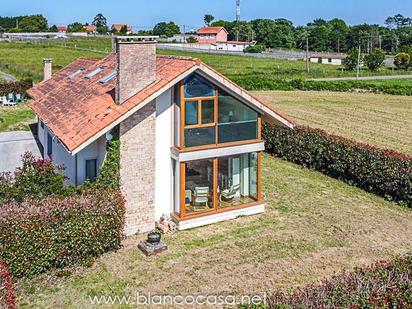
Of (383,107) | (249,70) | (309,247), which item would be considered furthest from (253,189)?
(249,70)

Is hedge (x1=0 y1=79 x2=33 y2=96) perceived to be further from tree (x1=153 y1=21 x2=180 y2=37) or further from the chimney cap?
tree (x1=153 y1=21 x2=180 y2=37)

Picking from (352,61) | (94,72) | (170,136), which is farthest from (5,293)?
(352,61)

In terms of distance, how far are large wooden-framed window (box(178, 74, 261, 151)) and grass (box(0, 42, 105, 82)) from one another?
35.6 m

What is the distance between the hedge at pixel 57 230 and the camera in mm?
11617

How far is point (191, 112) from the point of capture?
603 inches

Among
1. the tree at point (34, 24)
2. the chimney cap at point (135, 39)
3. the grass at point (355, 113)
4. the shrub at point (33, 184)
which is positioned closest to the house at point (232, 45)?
the tree at point (34, 24)

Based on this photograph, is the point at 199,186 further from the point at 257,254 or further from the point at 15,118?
the point at 15,118

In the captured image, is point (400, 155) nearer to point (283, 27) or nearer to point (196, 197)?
point (196, 197)

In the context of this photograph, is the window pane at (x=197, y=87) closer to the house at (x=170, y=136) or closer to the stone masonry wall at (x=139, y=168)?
the house at (x=170, y=136)

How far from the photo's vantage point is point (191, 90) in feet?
50.0

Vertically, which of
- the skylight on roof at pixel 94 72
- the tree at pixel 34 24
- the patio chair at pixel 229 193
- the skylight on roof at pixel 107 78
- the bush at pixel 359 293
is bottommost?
the bush at pixel 359 293

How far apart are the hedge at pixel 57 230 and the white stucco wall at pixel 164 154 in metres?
2.08

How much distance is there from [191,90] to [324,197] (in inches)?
291

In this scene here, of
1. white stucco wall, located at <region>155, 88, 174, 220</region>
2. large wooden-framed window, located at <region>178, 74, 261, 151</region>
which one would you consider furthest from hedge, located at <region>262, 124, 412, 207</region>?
white stucco wall, located at <region>155, 88, 174, 220</region>
